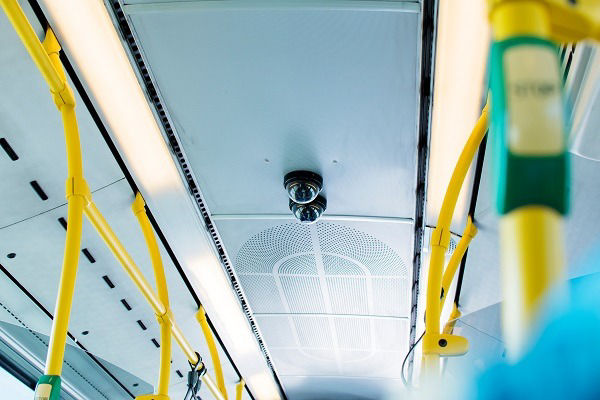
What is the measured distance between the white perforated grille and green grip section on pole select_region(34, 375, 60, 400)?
5.14 feet

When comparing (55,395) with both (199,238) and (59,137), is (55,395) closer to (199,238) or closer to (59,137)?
(59,137)

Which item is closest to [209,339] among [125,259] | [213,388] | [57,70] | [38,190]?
[213,388]

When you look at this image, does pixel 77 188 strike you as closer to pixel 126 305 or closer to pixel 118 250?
pixel 118 250

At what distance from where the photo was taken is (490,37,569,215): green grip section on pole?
0.55 metres

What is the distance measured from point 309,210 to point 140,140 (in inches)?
32.0

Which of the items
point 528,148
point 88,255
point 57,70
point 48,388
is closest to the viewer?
point 528,148

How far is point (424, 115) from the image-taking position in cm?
241

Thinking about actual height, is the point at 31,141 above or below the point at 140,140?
→ below

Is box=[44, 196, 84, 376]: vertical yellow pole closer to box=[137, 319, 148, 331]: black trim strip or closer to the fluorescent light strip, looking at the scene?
the fluorescent light strip

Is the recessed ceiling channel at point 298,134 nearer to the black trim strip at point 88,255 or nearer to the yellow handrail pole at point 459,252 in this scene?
the yellow handrail pole at point 459,252

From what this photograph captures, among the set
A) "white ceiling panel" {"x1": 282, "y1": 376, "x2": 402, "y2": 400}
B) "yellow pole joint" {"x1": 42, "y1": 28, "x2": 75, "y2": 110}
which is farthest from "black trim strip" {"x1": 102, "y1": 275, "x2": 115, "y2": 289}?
"white ceiling panel" {"x1": 282, "y1": 376, "x2": 402, "y2": 400}

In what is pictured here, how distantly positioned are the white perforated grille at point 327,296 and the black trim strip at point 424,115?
0.16 meters

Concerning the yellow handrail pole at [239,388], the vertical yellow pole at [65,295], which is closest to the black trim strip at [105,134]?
the vertical yellow pole at [65,295]

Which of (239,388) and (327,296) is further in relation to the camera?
(239,388)
